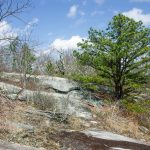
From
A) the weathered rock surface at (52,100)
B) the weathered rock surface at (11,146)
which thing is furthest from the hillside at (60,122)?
the weathered rock surface at (11,146)

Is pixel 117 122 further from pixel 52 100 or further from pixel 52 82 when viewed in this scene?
pixel 52 82

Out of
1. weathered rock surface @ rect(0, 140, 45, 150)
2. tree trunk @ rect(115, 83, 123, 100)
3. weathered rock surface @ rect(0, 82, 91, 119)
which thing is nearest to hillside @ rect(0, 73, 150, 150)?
weathered rock surface @ rect(0, 82, 91, 119)

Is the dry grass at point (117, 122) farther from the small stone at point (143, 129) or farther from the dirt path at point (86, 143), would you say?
the dirt path at point (86, 143)

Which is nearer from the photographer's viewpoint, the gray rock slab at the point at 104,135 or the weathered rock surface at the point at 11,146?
the weathered rock surface at the point at 11,146

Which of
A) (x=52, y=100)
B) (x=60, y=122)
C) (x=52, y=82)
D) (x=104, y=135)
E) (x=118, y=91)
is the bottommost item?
(x=104, y=135)

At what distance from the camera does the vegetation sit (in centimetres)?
1966

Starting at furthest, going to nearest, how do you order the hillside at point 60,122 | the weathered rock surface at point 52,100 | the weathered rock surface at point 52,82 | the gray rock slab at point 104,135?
the weathered rock surface at point 52,82, the weathered rock surface at point 52,100, the gray rock slab at point 104,135, the hillside at point 60,122

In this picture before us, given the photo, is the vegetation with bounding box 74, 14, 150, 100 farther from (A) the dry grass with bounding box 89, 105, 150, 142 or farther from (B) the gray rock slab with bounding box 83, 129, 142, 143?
(B) the gray rock slab with bounding box 83, 129, 142, 143

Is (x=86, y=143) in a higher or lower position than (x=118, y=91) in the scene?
lower

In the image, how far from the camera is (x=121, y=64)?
20.2 metres

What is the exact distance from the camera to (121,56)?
19344mm

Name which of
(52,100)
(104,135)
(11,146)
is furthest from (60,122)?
(11,146)

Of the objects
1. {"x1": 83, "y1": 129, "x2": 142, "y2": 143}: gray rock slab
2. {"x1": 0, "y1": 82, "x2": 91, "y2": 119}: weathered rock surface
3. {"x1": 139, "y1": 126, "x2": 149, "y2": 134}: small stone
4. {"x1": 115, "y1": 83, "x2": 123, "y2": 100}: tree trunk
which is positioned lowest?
{"x1": 139, "y1": 126, "x2": 149, "y2": 134}: small stone

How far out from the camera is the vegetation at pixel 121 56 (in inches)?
774
